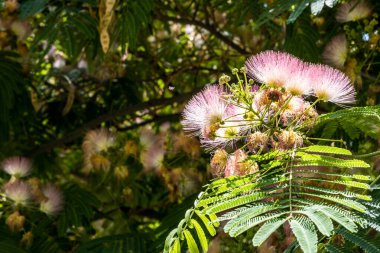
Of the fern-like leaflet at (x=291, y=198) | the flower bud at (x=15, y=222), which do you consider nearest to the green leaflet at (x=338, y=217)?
the fern-like leaflet at (x=291, y=198)

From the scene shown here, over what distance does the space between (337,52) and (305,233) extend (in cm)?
186

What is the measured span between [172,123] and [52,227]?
1.14 meters

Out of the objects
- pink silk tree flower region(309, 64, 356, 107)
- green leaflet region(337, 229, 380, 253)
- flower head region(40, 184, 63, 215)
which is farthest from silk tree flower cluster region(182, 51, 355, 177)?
flower head region(40, 184, 63, 215)

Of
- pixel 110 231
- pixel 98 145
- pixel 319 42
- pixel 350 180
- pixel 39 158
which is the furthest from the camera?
pixel 39 158

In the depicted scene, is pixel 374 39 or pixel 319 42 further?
pixel 319 42

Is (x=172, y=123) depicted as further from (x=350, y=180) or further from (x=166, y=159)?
(x=350, y=180)

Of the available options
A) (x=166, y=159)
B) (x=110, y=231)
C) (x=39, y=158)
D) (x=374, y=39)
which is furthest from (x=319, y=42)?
(x=39, y=158)

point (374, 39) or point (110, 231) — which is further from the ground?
point (374, 39)

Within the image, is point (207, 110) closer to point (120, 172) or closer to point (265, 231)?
point (265, 231)

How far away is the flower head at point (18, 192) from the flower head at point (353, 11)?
5.30 ft

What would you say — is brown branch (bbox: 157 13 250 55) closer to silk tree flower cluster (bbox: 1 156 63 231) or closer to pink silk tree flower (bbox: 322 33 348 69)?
pink silk tree flower (bbox: 322 33 348 69)

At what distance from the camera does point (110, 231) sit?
4305 mm

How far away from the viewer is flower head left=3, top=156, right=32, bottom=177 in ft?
12.5

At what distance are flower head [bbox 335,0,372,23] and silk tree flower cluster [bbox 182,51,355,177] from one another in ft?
4.34
